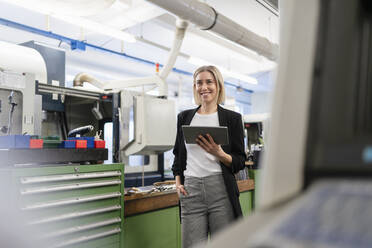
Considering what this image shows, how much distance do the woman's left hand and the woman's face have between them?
226 mm

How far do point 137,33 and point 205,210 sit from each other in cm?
410

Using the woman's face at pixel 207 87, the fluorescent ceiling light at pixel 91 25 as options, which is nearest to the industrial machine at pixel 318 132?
the woman's face at pixel 207 87

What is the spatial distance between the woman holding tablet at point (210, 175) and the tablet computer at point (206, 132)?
0.02 metres

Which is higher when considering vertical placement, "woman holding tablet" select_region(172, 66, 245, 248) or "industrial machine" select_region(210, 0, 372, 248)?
"industrial machine" select_region(210, 0, 372, 248)

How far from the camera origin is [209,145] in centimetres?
159

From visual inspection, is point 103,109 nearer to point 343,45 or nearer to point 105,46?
point 343,45

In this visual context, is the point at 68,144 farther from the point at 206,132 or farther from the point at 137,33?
the point at 137,33

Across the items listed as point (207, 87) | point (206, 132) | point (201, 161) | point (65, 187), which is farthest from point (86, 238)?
point (207, 87)

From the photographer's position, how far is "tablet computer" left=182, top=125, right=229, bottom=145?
5.20 ft

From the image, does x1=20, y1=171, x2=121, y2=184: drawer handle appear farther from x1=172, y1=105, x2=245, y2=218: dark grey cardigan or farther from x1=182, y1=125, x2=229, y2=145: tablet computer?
x1=182, y1=125, x2=229, y2=145: tablet computer

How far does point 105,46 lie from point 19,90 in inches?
148

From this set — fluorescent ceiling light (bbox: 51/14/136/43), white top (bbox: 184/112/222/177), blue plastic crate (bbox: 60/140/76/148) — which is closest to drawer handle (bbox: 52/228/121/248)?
blue plastic crate (bbox: 60/140/76/148)

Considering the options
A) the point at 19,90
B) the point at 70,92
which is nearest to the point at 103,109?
the point at 70,92

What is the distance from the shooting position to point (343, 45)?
367mm
